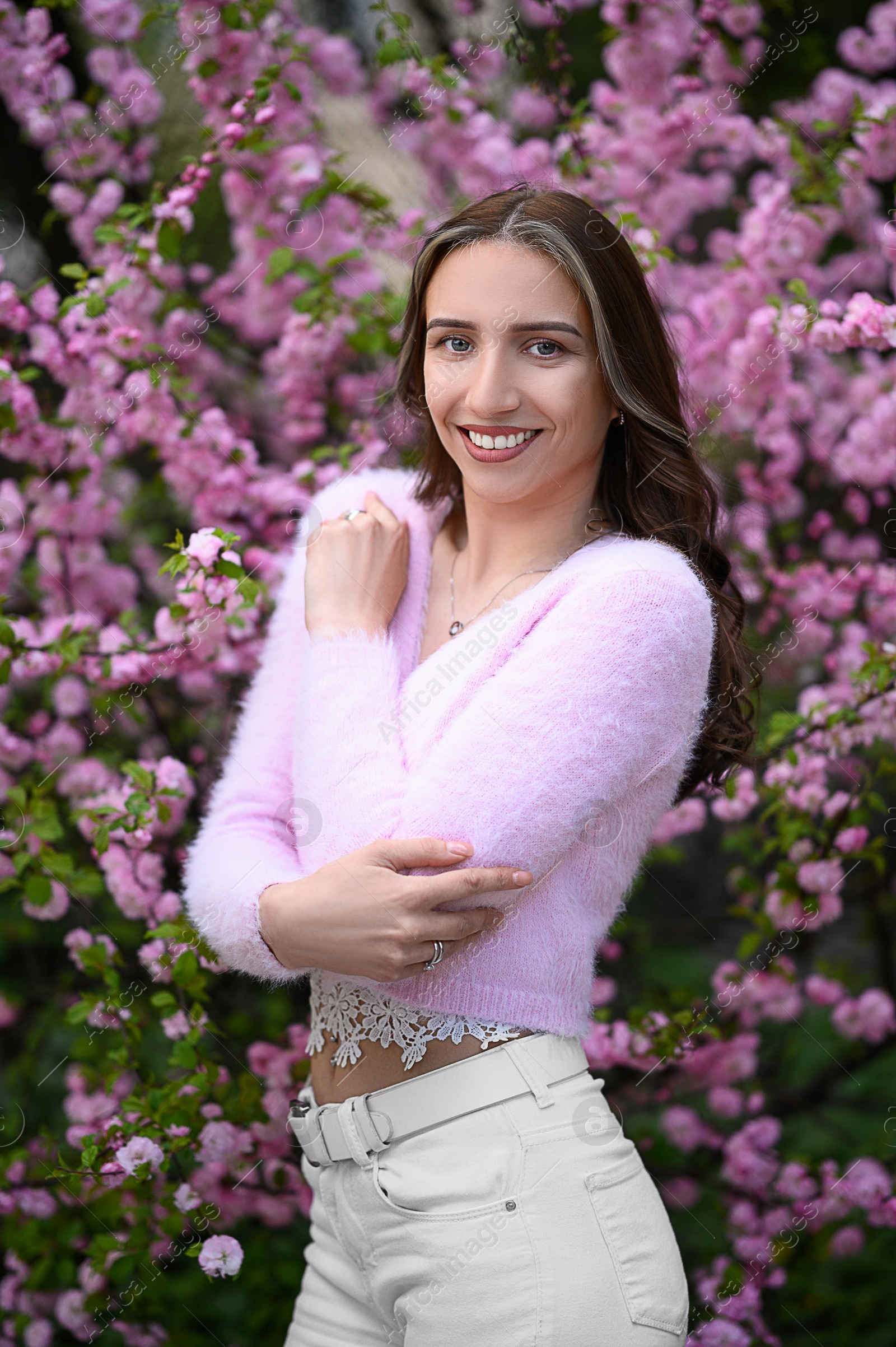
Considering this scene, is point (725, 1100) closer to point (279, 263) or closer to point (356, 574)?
point (356, 574)

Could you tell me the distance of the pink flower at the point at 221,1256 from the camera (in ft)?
4.62

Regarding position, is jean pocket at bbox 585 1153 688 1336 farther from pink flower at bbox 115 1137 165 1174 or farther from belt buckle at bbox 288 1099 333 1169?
pink flower at bbox 115 1137 165 1174

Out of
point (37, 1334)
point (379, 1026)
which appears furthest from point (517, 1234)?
point (37, 1334)

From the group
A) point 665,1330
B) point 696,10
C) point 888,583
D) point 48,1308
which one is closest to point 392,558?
point 665,1330

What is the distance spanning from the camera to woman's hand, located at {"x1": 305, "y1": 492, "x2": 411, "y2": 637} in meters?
1.31

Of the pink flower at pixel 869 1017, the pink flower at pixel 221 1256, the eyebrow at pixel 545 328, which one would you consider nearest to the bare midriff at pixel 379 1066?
the pink flower at pixel 221 1256

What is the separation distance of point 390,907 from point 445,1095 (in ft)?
0.76

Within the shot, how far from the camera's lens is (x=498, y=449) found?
49.8 inches

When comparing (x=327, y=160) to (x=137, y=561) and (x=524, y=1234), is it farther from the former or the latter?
(x=524, y=1234)

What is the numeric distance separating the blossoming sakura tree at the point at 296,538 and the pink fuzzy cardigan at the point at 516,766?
296 millimetres

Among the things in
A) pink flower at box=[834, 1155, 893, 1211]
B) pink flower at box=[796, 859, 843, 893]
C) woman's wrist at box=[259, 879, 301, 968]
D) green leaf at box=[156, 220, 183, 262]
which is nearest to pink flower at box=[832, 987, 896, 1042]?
pink flower at box=[834, 1155, 893, 1211]

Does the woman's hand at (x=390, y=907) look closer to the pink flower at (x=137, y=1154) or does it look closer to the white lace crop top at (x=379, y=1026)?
the white lace crop top at (x=379, y=1026)

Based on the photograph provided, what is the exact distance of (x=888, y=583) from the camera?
7.34 ft

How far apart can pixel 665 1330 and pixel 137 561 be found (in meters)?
2.05
